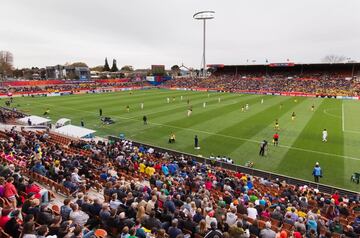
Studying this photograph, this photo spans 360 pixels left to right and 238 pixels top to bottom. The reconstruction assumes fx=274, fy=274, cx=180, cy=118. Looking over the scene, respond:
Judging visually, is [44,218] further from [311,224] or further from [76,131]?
[76,131]

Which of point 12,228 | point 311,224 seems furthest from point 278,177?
point 12,228

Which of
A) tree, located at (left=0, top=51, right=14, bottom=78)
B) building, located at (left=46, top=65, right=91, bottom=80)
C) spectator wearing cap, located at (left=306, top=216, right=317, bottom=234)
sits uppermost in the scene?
tree, located at (left=0, top=51, right=14, bottom=78)

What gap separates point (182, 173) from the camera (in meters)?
15.7

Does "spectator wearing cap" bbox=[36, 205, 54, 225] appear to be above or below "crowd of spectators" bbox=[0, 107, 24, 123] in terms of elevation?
above

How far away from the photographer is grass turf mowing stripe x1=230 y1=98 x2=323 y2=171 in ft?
69.8

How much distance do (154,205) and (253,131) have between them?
74.2 feet

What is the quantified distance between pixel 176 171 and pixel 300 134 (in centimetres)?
1781

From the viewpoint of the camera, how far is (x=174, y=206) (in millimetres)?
9109

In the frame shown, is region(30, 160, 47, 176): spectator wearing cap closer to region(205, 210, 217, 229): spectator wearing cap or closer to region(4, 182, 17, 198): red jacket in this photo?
region(4, 182, 17, 198): red jacket

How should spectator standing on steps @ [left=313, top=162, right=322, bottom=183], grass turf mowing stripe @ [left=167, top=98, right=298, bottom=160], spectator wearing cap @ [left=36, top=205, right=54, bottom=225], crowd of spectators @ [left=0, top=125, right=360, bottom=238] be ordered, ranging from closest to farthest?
spectator wearing cap @ [left=36, top=205, right=54, bottom=225] → crowd of spectators @ [left=0, top=125, right=360, bottom=238] → spectator standing on steps @ [left=313, top=162, right=322, bottom=183] → grass turf mowing stripe @ [left=167, top=98, right=298, bottom=160]

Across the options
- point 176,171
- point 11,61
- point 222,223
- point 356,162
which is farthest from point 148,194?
point 11,61

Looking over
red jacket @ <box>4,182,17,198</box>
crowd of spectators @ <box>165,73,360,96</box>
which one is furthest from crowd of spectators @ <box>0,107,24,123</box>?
crowd of spectators @ <box>165,73,360,96</box>

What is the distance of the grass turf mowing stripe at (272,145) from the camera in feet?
69.8

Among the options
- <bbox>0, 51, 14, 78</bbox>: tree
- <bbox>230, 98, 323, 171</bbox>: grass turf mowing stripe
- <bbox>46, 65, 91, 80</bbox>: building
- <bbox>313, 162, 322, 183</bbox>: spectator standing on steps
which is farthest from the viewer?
<bbox>0, 51, 14, 78</bbox>: tree
